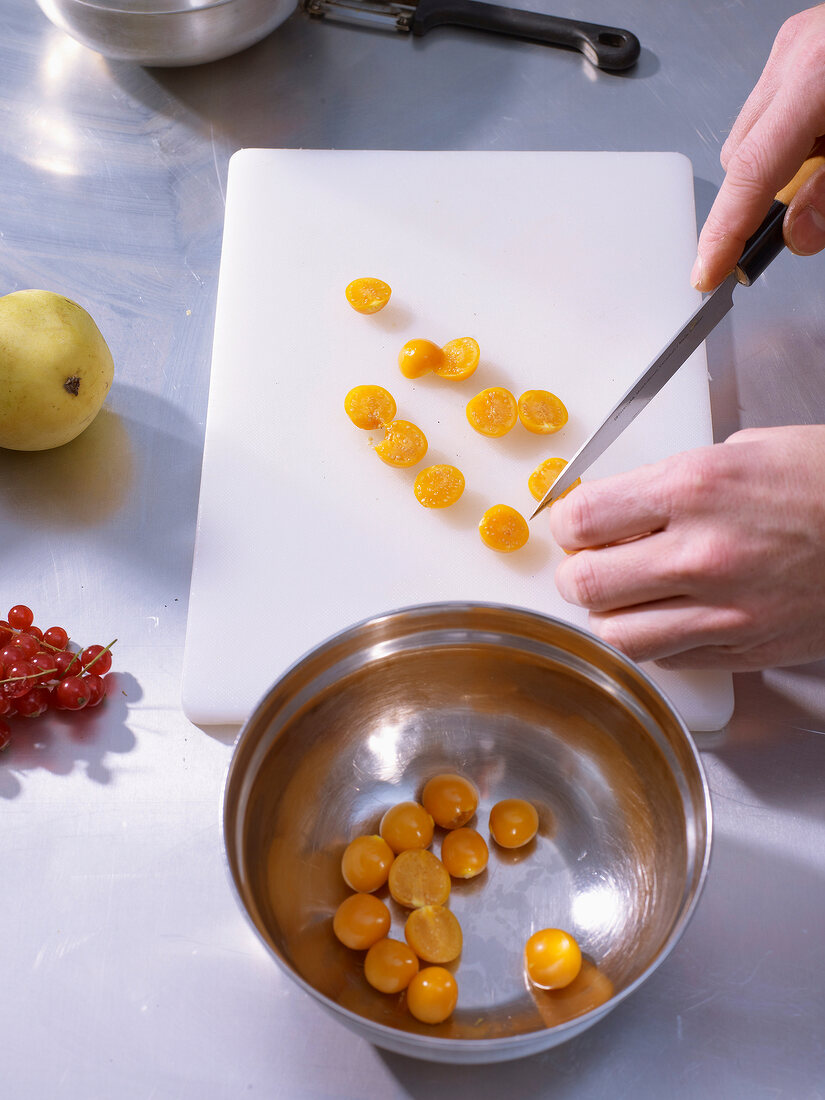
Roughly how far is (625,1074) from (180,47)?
7.40 ft

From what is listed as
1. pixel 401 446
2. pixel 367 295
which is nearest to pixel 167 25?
pixel 367 295

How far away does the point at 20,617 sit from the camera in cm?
164

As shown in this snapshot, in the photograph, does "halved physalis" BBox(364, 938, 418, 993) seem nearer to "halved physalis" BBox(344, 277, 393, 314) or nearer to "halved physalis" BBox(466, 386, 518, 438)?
"halved physalis" BBox(466, 386, 518, 438)

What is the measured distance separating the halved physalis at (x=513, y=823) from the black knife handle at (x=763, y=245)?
3.43ft

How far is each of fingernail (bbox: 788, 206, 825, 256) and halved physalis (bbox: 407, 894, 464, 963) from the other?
1305 mm

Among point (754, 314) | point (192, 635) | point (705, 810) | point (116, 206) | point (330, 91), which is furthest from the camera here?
point (330, 91)

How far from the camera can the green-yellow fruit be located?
1639 mm

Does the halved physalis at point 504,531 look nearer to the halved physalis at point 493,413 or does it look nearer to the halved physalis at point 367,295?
the halved physalis at point 493,413

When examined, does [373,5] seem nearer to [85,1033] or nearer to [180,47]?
[180,47]

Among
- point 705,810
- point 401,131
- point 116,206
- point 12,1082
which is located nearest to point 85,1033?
point 12,1082

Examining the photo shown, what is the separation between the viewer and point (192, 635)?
1.67 m

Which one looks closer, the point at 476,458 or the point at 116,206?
the point at 476,458

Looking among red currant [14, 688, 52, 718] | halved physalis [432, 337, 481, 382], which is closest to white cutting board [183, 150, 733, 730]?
halved physalis [432, 337, 481, 382]

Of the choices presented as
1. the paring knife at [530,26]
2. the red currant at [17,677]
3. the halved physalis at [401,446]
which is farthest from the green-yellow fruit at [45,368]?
the paring knife at [530,26]
